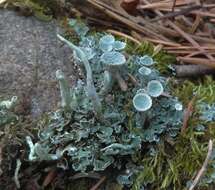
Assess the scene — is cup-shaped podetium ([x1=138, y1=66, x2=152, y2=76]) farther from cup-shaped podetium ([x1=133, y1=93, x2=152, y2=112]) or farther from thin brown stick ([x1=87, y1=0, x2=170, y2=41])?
thin brown stick ([x1=87, y1=0, x2=170, y2=41])

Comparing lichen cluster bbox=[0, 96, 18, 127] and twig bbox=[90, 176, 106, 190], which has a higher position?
lichen cluster bbox=[0, 96, 18, 127]

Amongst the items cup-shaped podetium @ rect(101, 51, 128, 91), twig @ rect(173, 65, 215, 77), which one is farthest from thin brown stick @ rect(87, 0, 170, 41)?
cup-shaped podetium @ rect(101, 51, 128, 91)

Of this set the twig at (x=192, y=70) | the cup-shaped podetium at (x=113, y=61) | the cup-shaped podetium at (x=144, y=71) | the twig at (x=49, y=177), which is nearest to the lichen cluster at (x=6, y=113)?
the twig at (x=49, y=177)

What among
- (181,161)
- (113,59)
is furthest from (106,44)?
(181,161)

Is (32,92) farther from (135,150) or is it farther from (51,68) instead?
(135,150)

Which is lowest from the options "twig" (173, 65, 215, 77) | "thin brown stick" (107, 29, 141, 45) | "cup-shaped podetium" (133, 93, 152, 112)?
"twig" (173, 65, 215, 77)

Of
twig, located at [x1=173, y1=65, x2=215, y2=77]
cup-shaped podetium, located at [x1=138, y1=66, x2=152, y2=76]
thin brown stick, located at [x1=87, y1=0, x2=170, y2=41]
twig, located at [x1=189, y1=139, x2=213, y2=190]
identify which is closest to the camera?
twig, located at [x1=189, y1=139, x2=213, y2=190]

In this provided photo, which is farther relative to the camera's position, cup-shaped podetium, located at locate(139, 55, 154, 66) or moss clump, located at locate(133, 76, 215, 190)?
cup-shaped podetium, located at locate(139, 55, 154, 66)

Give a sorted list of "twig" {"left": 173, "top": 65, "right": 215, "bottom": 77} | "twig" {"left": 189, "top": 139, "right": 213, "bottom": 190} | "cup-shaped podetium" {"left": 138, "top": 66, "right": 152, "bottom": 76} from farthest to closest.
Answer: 1. "twig" {"left": 173, "top": 65, "right": 215, "bottom": 77}
2. "cup-shaped podetium" {"left": 138, "top": 66, "right": 152, "bottom": 76}
3. "twig" {"left": 189, "top": 139, "right": 213, "bottom": 190}

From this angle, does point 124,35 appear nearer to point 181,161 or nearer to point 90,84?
point 90,84
